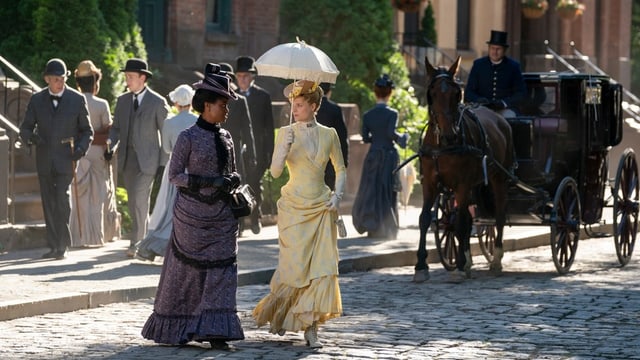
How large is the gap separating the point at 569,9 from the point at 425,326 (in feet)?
86.3

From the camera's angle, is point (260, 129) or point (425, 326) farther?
point (260, 129)

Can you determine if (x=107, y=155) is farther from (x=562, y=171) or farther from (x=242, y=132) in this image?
(x=562, y=171)

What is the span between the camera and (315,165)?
35.3 feet

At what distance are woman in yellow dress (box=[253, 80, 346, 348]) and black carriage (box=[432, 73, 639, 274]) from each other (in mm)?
4738

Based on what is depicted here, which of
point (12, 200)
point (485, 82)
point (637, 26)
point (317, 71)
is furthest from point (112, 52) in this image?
point (637, 26)

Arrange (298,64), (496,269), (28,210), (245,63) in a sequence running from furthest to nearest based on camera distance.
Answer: (245,63) < (28,210) < (496,269) < (298,64)

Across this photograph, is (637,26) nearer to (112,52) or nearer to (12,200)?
(112,52)

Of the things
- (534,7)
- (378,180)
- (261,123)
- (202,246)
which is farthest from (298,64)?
(534,7)

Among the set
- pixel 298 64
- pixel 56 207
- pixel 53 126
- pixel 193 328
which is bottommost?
pixel 193 328

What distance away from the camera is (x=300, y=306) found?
34.4 ft

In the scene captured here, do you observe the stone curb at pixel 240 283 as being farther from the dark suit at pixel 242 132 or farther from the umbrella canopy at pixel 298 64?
the umbrella canopy at pixel 298 64

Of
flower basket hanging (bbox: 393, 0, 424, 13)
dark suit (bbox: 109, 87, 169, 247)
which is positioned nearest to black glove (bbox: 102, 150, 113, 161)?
dark suit (bbox: 109, 87, 169, 247)

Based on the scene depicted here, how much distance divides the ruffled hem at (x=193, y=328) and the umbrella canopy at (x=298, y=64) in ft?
5.77

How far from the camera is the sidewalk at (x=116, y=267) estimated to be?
40.9 feet
